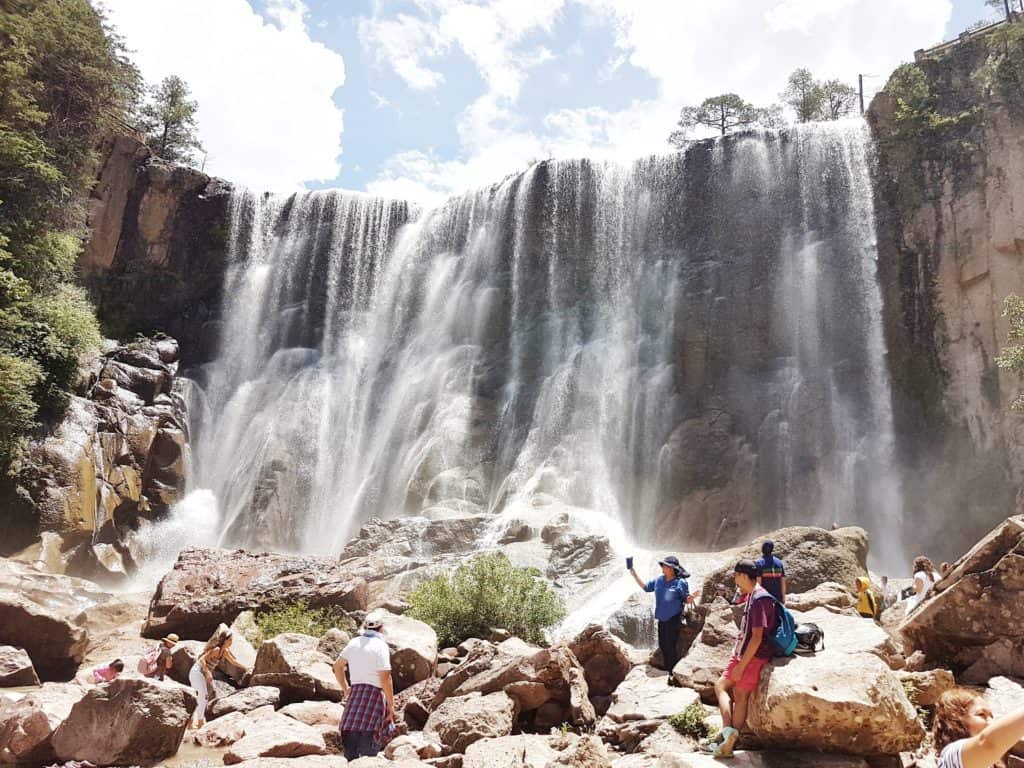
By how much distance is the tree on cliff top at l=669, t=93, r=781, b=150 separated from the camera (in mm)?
43281

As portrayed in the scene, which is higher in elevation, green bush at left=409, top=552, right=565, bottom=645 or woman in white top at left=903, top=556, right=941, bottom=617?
woman in white top at left=903, top=556, right=941, bottom=617

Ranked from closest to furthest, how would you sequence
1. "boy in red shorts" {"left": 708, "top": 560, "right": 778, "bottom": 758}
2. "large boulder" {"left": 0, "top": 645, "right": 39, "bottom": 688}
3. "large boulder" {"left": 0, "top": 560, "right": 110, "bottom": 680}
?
"boy in red shorts" {"left": 708, "top": 560, "right": 778, "bottom": 758} → "large boulder" {"left": 0, "top": 645, "right": 39, "bottom": 688} → "large boulder" {"left": 0, "top": 560, "right": 110, "bottom": 680}

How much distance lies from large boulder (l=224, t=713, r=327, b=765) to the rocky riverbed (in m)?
0.02

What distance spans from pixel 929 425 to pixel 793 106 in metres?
27.4

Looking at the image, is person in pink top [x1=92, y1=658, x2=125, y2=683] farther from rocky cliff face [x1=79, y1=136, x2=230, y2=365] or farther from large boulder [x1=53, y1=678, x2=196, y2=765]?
rocky cliff face [x1=79, y1=136, x2=230, y2=365]

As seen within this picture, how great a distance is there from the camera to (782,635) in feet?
16.7

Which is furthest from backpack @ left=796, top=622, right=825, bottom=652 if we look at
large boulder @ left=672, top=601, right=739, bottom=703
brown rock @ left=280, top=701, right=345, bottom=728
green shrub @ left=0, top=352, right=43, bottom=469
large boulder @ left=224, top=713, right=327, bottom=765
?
green shrub @ left=0, top=352, right=43, bottom=469

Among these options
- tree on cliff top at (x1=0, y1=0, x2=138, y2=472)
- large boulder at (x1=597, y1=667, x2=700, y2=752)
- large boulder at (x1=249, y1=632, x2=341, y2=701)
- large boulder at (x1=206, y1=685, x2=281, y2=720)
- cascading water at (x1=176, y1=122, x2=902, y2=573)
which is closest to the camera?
large boulder at (x1=597, y1=667, x2=700, y2=752)

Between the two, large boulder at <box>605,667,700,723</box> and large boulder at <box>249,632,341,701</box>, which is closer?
large boulder at <box>605,667,700,723</box>

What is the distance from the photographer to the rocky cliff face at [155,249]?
32.4 m

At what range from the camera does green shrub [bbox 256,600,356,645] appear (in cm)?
1300

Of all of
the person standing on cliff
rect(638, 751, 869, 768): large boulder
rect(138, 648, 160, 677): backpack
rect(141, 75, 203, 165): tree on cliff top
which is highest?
rect(141, 75, 203, 165): tree on cliff top

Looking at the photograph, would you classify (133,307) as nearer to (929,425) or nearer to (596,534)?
(596,534)

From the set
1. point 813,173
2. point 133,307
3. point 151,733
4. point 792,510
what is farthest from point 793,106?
point 151,733
